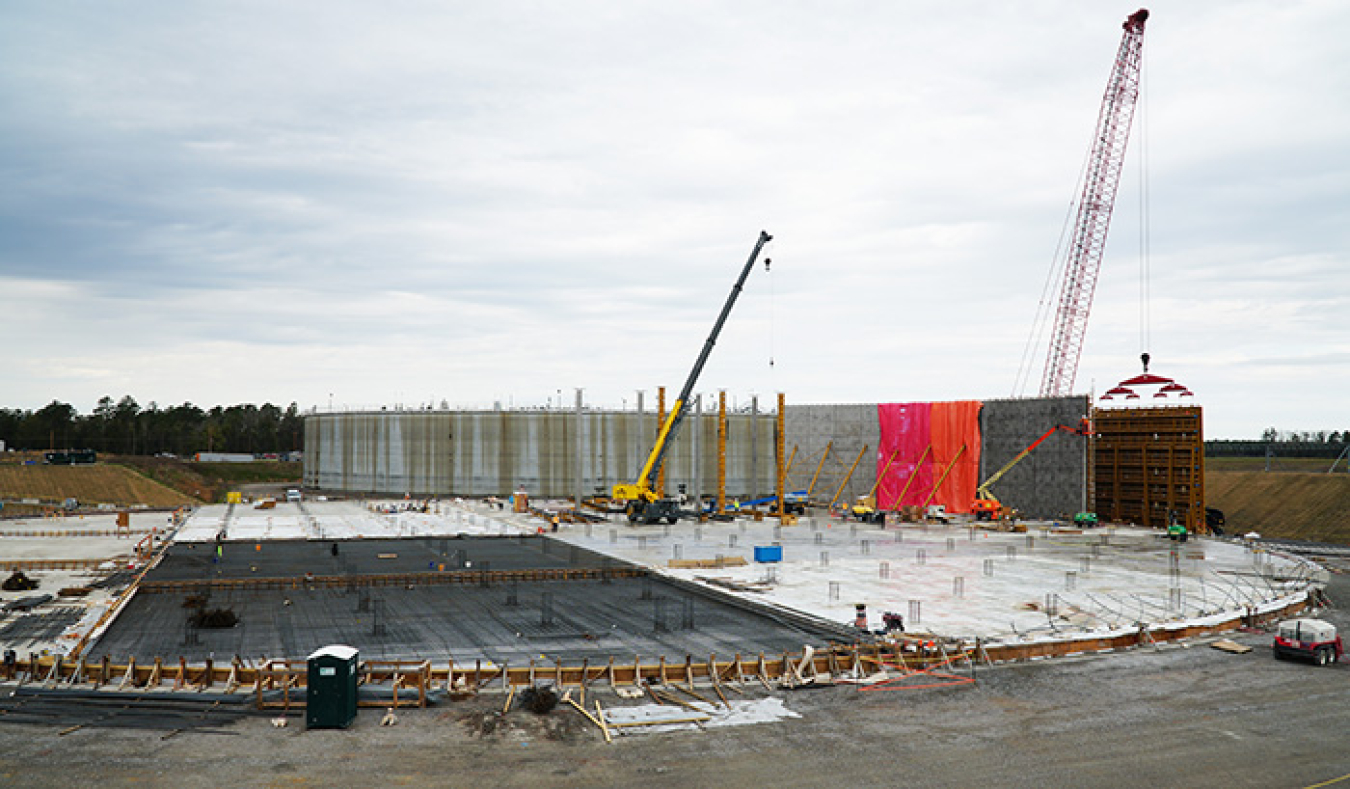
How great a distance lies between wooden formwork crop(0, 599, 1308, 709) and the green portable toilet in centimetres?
144

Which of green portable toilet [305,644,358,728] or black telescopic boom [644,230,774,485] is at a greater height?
black telescopic boom [644,230,774,485]

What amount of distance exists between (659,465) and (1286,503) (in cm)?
5655

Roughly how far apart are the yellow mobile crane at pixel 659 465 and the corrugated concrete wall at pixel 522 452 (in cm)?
3122

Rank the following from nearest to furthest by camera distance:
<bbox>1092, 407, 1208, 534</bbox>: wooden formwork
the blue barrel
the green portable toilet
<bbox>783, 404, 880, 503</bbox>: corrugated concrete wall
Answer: the green portable toilet < the blue barrel < <bbox>1092, 407, 1208, 534</bbox>: wooden formwork < <bbox>783, 404, 880, 503</bbox>: corrugated concrete wall

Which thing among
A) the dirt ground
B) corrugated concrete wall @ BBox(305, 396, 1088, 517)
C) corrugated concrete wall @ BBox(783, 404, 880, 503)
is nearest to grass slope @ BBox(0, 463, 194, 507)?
corrugated concrete wall @ BBox(305, 396, 1088, 517)

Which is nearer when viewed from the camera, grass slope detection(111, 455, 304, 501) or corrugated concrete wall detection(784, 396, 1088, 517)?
corrugated concrete wall detection(784, 396, 1088, 517)

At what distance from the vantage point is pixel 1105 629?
96.9ft

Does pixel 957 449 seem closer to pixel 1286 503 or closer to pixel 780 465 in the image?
pixel 780 465

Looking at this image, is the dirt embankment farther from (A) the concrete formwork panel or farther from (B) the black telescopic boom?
(B) the black telescopic boom

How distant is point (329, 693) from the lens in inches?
763

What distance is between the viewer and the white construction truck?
25.6m

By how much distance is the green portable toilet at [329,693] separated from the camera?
63.5ft

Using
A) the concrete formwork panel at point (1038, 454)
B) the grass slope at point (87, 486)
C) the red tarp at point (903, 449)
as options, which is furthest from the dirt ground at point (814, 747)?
the grass slope at point (87, 486)

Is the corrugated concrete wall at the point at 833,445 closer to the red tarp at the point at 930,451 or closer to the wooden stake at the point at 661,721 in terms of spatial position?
the red tarp at the point at 930,451
